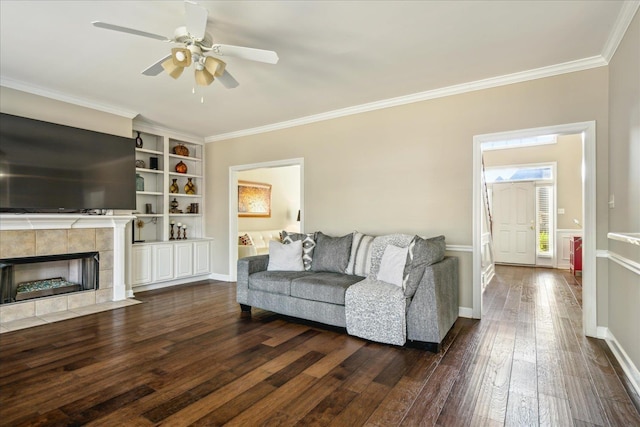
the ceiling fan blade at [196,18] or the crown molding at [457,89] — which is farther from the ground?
the crown molding at [457,89]

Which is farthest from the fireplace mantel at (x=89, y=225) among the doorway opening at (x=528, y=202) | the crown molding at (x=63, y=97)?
the doorway opening at (x=528, y=202)

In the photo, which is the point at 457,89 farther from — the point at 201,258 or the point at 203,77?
the point at 201,258

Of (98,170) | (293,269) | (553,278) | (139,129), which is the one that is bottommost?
(553,278)

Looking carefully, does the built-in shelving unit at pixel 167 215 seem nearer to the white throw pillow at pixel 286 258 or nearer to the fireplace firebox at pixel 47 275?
the fireplace firebox at pixel 47 275

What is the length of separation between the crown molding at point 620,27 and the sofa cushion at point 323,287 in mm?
3002

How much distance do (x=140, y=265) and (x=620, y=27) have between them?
6025 millimetres

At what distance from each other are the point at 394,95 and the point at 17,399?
432 centimetres

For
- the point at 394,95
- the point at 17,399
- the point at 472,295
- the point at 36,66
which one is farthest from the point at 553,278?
the point at 36,66

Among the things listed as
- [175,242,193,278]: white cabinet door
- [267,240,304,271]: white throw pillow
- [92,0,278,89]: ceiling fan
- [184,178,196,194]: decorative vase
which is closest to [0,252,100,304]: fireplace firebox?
[175,242,193,278]: white cabinet door

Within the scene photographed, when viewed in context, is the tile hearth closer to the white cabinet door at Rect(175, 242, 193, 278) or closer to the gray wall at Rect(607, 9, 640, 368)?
the white cabinet door at Rect(175, 242, 193, 278)

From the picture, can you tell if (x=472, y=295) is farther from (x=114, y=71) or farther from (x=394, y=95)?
(x=114, y=71)

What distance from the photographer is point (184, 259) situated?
18.5ft

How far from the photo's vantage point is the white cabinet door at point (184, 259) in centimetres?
554

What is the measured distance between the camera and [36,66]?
10.8 ft
